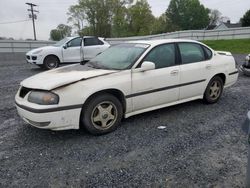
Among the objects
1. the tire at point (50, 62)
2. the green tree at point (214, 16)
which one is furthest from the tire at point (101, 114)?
the green tree at point (214, 16)

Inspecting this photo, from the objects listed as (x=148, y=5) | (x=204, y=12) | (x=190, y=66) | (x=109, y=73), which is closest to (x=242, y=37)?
(x=190, y=66)

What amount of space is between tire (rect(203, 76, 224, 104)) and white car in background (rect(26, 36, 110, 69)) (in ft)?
26.0

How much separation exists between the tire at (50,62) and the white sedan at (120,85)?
7073 millimetres

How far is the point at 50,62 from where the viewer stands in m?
11.8

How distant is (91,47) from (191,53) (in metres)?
8.20

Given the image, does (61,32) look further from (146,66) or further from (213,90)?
(146,66)

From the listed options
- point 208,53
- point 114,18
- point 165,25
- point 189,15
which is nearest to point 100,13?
point 114,18

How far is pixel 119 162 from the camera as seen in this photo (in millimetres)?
3318

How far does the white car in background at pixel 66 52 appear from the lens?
11531mm

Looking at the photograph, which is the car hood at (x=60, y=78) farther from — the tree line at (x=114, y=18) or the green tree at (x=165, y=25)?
the green tree at (x=165, y=25)

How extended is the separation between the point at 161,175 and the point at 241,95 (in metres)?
4.32

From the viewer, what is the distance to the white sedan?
147 inches

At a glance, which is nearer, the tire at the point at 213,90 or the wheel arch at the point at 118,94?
the wheel arch at the point at 118,94

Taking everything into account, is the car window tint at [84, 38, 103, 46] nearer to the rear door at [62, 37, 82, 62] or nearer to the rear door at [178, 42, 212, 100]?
the rear door at [62, 37, 82, 62]
